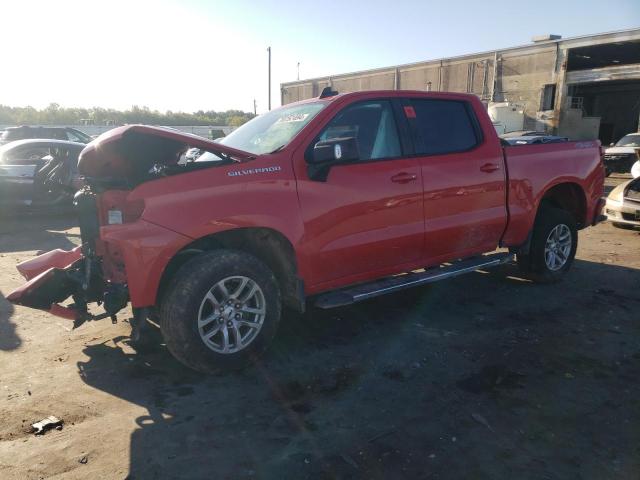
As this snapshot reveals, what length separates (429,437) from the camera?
9.24 feet

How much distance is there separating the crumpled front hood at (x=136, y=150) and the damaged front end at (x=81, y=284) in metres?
0.22

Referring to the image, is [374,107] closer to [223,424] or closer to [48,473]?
[223,424]

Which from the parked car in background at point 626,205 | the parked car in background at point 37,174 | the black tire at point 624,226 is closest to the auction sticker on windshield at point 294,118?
the parked car in background at point 37,174

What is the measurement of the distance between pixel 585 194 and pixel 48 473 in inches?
233

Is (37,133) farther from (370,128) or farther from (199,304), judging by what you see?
(199,304)

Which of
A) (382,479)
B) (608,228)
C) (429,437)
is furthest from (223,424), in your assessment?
(608,228)

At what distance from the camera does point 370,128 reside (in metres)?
4.26

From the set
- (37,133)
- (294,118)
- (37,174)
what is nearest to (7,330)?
(294,118)

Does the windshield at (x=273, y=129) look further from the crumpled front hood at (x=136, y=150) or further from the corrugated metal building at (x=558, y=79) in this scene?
the corrugated metal building at (x=558, y=79)

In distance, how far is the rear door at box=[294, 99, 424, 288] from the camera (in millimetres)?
3844

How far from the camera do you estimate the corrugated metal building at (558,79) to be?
99.2 ft

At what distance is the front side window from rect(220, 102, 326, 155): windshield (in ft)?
0.70

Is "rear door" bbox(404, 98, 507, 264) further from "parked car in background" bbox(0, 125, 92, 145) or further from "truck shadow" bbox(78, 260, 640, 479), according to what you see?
"parked car in background" bbox(0, 125, 92, 145)

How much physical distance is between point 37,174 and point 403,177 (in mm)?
7764
